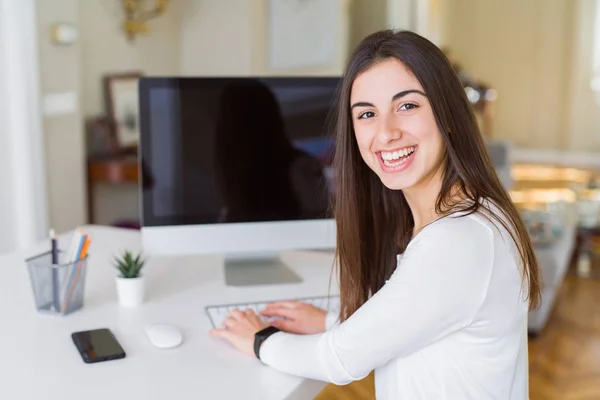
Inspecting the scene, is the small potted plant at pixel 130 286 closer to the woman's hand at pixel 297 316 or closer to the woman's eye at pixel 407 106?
the woman's hand at pixel 297 316

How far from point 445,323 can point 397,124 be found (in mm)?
311

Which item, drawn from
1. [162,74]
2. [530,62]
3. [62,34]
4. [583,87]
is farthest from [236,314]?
[530,62]

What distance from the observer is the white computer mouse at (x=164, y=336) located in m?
1.31

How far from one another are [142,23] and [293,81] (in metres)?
2.78

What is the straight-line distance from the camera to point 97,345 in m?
1.30

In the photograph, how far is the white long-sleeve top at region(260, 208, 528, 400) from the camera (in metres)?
1.04

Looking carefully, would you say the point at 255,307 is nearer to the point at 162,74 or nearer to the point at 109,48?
the point at 109,48

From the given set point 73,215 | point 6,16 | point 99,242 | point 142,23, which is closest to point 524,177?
point 142,23

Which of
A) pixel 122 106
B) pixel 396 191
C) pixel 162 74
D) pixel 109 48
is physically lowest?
pixel 396 191

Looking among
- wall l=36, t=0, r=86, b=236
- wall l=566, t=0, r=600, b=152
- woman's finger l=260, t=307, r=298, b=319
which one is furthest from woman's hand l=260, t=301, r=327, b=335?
wall l=566, t=0, r=600, b=152

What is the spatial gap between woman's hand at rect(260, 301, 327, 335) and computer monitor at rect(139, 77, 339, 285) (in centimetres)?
24

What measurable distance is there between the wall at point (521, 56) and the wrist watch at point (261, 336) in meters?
6.85

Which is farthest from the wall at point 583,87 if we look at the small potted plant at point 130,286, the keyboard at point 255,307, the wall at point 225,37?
the small potted plant at point 130,286

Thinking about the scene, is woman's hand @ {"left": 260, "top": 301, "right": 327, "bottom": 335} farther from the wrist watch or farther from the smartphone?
the smartphone
